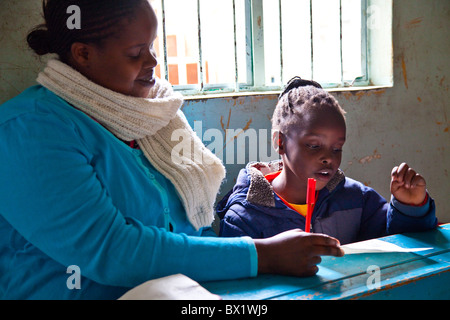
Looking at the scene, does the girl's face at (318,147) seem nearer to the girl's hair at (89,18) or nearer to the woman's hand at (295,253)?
the woman's hand at (295,253)

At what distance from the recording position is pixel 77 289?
3.01 ft

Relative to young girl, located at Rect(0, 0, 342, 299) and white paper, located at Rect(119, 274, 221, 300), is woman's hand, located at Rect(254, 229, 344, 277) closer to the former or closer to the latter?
young girl, located at Rect(0, 0, 342, 299)

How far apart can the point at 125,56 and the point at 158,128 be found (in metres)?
0.21

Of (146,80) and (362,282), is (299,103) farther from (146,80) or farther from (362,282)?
(362,282)

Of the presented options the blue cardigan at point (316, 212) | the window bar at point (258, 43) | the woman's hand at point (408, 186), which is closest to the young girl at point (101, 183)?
the blue cardigan at point (316, 212)

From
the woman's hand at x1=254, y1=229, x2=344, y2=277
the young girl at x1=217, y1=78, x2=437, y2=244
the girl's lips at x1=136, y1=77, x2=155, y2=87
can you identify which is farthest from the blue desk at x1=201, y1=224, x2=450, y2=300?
the girl's lips at x1=136, y1=77, x2=155, y2=87

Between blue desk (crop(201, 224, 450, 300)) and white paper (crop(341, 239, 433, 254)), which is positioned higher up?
white paper (crop(341, 239, 433, 254))

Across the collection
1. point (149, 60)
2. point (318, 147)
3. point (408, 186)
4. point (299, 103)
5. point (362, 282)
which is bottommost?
point (362, 282)

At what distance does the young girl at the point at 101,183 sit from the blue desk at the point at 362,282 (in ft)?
0.12

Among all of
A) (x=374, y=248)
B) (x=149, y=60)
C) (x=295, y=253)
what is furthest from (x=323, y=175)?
(x=149, y=60)

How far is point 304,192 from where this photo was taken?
5.12 feet

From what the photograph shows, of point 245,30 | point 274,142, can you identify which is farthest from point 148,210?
point 245,30

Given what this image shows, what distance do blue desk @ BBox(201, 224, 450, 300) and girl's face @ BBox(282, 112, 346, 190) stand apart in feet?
1.53

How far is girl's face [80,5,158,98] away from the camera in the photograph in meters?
1.04
